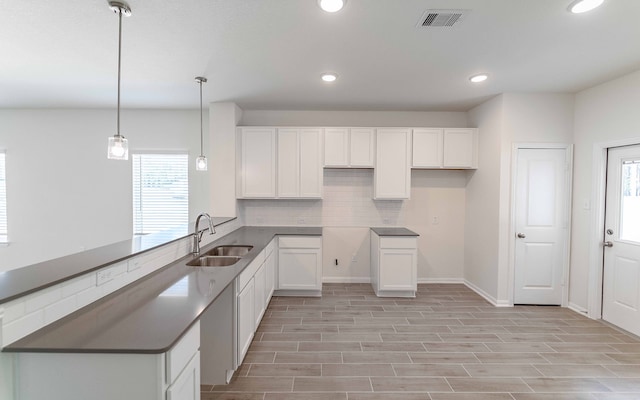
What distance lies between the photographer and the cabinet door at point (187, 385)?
135 cm

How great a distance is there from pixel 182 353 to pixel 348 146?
3653mm

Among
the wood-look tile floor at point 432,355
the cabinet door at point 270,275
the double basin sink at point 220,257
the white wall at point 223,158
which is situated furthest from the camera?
the white wall at point 223,158

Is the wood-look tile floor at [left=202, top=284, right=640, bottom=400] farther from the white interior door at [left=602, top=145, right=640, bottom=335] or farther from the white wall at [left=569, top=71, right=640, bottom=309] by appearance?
the white wall at [left=569, top=71, right=640, bottom=309]

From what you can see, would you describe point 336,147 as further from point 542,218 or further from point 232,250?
point 542,218

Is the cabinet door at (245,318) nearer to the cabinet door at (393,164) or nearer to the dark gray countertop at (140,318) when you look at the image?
the dark gray countertop at (140,318)

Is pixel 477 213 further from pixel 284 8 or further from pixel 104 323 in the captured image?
pixel 104 323

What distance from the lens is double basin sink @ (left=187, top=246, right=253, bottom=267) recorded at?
286 centimetres

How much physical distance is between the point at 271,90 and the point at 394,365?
328cm

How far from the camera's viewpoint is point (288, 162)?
181 inches

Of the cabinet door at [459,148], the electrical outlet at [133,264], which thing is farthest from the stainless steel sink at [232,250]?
the cabinet door at [459,148]

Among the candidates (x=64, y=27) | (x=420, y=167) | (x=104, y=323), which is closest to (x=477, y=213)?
(x=420, y=167)

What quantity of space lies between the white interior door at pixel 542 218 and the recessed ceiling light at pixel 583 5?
211 centimetres

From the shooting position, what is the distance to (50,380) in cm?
129

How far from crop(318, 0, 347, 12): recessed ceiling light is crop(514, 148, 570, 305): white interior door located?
10.3 feet
